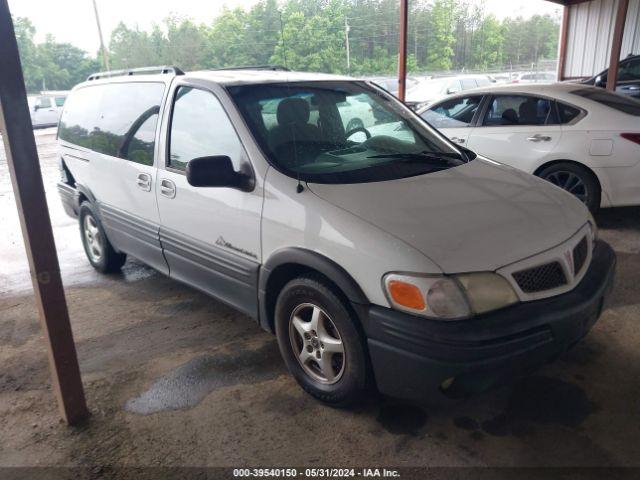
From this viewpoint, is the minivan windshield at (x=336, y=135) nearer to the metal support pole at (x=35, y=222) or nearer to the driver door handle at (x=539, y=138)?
the metal support pole at (x=35, y=222)

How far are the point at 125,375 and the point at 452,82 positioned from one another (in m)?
12.3

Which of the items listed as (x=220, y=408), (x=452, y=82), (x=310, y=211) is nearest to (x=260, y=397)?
(x=220, y=408)

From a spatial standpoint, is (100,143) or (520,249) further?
(100,143)

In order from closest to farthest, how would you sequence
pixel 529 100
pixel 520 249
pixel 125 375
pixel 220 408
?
pixel 520 249 → pixel 220 408 → pixel 125 375 → pixel 529 100

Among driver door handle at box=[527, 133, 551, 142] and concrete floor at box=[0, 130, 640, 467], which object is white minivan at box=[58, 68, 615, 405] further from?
driver door handle at box=[527, 133, 551, 142]

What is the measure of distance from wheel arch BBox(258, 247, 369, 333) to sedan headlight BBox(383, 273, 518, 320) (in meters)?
0.19

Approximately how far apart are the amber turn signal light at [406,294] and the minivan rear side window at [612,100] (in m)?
4.22

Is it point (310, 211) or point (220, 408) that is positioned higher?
point (310, 211)

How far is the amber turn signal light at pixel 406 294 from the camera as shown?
219 centimetres

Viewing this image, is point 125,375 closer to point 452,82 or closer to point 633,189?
point 633,189

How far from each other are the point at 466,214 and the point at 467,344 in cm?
68

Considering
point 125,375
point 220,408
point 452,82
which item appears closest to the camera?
point 220,408

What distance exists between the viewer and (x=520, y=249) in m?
2.33

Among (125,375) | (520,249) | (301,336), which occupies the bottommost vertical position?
(125,375)
